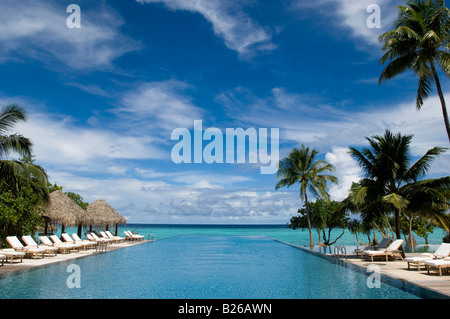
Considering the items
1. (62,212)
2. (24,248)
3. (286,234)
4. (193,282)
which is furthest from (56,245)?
(286,234)

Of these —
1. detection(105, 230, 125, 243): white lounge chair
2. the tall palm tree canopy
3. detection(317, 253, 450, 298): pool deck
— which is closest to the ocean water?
detection(105, 230, 125, 243): white lounge chair

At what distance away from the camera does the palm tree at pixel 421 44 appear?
913 cm

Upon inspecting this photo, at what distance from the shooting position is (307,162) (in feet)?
60.7

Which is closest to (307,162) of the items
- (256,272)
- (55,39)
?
(256,272)

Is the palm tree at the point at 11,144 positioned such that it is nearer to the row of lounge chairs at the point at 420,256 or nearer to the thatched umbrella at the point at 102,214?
the thatched umbrella at the point at 102,214

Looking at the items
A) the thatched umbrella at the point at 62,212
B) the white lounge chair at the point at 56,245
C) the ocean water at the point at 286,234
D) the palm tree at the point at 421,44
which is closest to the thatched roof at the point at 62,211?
the thatched umbrella at the point at 62,212

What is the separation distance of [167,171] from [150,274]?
20.7m

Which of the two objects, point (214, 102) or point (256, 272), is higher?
point (214, 102)

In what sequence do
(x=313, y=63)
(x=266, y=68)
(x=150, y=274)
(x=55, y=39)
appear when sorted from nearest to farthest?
1. (x=150, y=274)
2. (x=55, y=39)
3. (x=313, y=63)
4. (x=266, y=68)

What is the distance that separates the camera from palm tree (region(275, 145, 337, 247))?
18156 mm

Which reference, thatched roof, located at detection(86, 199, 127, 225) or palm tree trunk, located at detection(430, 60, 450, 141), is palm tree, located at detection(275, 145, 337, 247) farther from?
thatched roof, located at detection(86, 199, 127, 225)

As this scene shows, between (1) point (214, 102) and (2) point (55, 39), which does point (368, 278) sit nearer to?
(2) point (55, 39)

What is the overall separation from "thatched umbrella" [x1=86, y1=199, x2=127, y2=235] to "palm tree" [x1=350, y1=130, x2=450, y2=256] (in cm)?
1513
